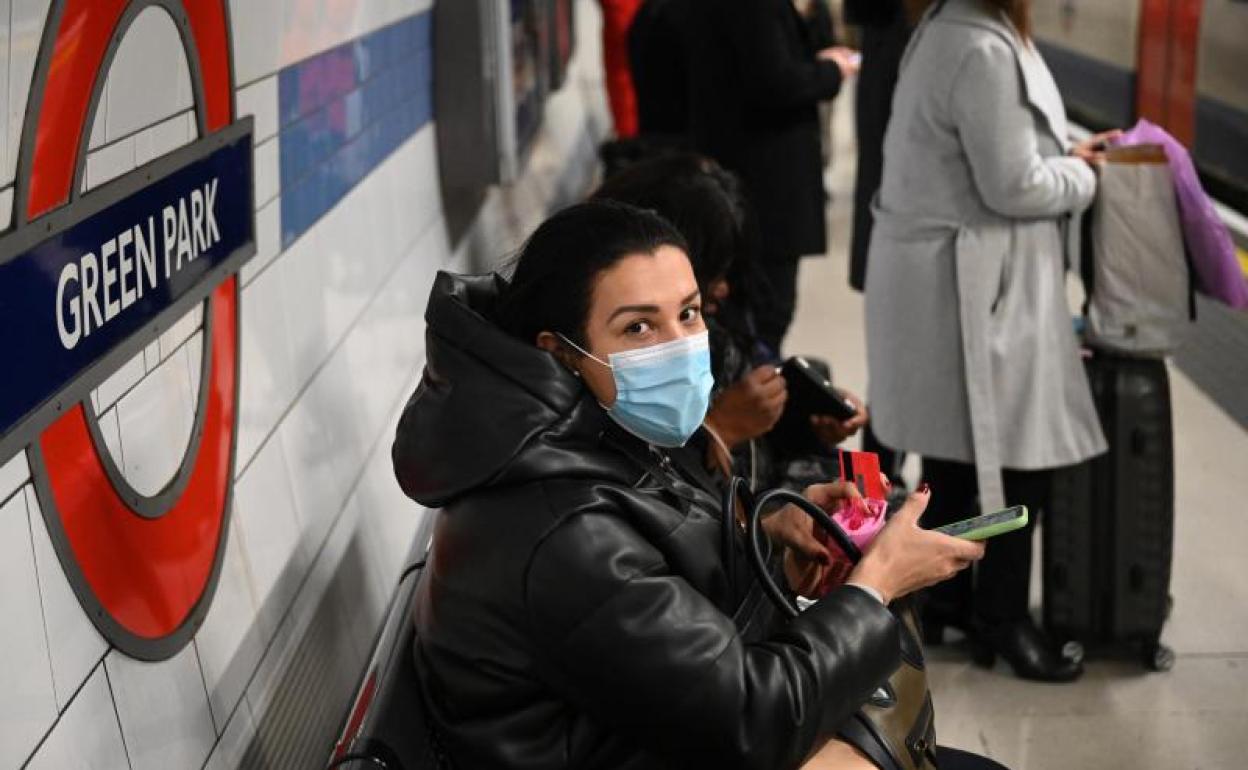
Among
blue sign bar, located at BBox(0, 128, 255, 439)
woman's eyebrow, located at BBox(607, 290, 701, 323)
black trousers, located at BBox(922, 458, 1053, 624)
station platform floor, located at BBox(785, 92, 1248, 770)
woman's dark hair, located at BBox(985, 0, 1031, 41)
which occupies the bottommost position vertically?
station platform floor, located at BBox(785, 92, 1248, 770)

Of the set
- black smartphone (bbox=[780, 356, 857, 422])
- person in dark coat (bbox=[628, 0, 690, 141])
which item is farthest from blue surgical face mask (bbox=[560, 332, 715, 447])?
person in dark coat (bbox=[628, 0, 690, 141])

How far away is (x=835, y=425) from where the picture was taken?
293 centimetres

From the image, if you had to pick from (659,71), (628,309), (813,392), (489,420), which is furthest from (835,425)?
(659,71)

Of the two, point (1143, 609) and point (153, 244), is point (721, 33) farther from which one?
point (153, 244)


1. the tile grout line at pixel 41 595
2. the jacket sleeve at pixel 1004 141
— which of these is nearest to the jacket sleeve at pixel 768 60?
the jacket sleeve at pixel 1004 141

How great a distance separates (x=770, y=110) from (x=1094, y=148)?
4.05 feet

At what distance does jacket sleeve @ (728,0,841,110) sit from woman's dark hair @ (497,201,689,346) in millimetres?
2628

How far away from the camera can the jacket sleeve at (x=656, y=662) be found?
1.56 m

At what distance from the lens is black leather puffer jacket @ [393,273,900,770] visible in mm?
1572

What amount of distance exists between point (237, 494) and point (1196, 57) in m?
5.15

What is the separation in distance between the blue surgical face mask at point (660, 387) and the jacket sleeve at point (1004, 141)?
1450mm

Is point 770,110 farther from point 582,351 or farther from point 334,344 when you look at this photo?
point 582,351

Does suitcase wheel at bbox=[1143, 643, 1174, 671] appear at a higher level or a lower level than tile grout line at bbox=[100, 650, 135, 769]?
lower

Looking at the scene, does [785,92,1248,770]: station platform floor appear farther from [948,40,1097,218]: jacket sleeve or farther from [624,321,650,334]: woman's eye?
[624,321,650,334]: woman's eye
